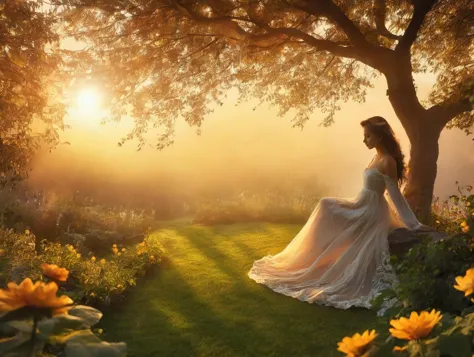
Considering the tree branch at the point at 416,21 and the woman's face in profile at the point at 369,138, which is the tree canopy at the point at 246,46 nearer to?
the tree branch at the point at 416,21

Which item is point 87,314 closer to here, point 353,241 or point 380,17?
point 353,241

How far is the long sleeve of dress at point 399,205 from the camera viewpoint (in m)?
7.18

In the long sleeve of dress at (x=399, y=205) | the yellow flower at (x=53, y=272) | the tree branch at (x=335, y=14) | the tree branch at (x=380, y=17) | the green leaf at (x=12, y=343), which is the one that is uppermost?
the tree branch at (x=380, y=17)

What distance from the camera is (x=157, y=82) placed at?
10.2 metres

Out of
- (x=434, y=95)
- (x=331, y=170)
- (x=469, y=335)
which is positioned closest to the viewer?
(x=469, y=335)

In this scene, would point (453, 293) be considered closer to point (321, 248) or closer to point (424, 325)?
point (424, 325)

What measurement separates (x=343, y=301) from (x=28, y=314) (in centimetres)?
486

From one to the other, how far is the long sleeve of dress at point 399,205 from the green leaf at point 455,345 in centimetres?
550

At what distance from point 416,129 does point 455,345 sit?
8993 millimetres

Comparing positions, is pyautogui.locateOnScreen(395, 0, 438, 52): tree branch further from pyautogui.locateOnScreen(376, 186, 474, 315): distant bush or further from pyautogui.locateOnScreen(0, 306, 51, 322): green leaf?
pyautogui.locateOnScreen(0, 306, 51, 322): green leaf

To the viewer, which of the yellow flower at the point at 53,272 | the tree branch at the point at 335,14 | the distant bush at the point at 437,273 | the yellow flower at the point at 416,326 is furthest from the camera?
the tree branch at the point at 335,14

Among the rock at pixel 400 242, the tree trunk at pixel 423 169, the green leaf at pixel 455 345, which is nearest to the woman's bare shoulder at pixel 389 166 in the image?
the rock at pixel 400 242

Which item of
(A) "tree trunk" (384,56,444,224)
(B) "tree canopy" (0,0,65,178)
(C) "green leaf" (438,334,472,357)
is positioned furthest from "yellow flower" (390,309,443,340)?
(A) "tree trunk" (384,56,444,224)

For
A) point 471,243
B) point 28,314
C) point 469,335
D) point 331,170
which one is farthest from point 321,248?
point 331,170
